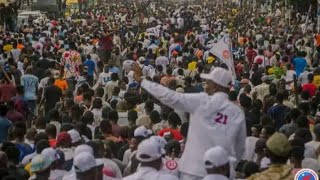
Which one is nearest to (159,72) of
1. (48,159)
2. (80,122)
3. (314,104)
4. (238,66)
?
(238,66)

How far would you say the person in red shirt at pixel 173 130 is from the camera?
11.2m

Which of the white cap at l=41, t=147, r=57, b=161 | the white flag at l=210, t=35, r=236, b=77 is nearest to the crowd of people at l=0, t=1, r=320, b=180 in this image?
the white cap at l=41, t=147, r=57, b=161

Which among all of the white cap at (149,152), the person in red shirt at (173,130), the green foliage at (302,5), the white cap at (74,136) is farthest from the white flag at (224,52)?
the green foliage at (302,5)

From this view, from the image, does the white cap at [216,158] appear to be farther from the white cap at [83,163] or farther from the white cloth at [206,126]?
the white cap at [83,163]

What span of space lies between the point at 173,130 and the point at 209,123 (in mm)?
3602

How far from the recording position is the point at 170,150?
9.55 metres

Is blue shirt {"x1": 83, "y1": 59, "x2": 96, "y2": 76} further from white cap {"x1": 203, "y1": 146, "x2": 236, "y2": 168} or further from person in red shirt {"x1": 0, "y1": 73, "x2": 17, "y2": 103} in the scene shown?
white cap {"x1": 203, "y1": 146, "x2": 236, "y2": 168}

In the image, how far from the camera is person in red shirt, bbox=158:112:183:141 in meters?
11.2

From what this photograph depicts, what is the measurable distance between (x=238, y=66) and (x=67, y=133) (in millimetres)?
12200

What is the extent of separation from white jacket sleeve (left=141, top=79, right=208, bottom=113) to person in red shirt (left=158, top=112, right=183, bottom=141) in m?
3.22

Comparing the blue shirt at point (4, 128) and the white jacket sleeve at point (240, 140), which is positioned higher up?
the white jacket sleeve at point (240, 140)

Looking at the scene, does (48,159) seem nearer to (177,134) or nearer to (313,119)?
(177,134)

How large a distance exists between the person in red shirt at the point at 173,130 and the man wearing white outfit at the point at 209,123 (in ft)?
→ 10.3

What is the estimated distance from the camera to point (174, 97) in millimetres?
7703
